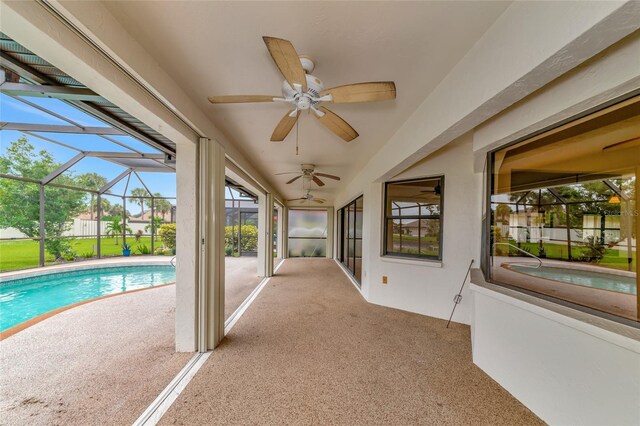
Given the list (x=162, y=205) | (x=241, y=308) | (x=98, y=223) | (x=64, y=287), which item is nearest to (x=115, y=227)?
(x=98, y=223)

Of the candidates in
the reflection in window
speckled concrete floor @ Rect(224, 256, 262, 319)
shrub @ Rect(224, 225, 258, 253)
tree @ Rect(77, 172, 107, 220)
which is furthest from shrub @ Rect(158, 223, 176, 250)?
the reflection in window

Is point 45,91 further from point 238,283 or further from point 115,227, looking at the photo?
point 115,227

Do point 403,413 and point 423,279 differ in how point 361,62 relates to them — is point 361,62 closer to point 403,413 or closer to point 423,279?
point 403,413

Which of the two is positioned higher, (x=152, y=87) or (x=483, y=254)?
(x=152, y=87)

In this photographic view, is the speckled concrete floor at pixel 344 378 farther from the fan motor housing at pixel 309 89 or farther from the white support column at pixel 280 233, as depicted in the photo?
the white support column at pixel 280 233

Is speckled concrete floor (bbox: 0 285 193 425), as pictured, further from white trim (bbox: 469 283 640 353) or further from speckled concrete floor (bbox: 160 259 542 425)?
white trim (bbox: 469 283 640 353)

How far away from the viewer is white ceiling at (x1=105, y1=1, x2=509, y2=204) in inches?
46.1

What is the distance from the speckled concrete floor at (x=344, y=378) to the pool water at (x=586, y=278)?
104 cm

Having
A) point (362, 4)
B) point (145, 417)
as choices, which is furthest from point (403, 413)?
point (362, 4)

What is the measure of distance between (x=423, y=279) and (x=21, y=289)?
8972mm

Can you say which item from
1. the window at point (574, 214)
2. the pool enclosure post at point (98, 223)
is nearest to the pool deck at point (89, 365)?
the window at point (574, 214)

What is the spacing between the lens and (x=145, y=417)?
5.17ft

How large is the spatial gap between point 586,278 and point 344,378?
215 cm

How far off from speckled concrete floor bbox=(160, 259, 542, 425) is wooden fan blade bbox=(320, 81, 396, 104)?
2.24m
